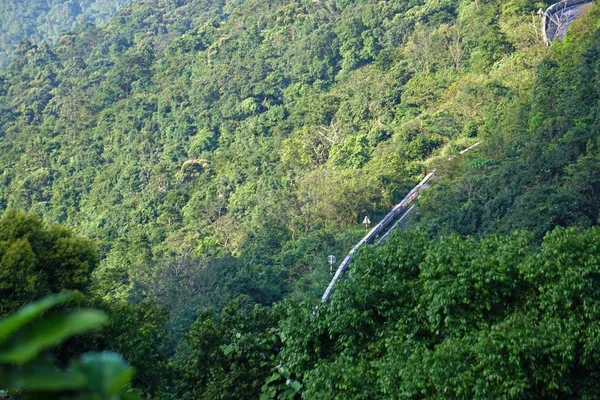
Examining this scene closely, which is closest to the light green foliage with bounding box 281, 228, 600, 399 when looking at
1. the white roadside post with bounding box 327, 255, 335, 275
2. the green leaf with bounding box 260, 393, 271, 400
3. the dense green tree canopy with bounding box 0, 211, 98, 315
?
the green leaf with bounding box 260, 393, 271, 400

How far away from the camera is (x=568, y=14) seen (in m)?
28.9

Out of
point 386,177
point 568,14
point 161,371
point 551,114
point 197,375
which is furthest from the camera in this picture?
point 568,14

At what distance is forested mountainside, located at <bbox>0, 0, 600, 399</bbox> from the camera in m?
6.69

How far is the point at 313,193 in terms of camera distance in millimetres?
24359

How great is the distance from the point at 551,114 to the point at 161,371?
1424 cm

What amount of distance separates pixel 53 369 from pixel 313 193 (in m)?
23.7

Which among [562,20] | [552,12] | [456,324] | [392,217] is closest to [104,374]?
[456,324]

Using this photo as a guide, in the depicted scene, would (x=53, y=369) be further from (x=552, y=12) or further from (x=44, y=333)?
(x=552, y=12)

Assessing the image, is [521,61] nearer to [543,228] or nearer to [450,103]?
[450,103]

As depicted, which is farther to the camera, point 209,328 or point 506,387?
point 209,328

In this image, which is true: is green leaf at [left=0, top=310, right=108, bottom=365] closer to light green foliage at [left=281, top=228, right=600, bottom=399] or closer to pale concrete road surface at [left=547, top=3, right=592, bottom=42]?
light green foliage at [left=281, top=228, right=600, bottom=399]

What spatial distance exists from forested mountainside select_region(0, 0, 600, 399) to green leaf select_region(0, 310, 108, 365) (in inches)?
210

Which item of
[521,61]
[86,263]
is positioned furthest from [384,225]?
[86,263]

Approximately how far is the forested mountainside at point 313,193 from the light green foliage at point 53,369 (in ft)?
17.4
